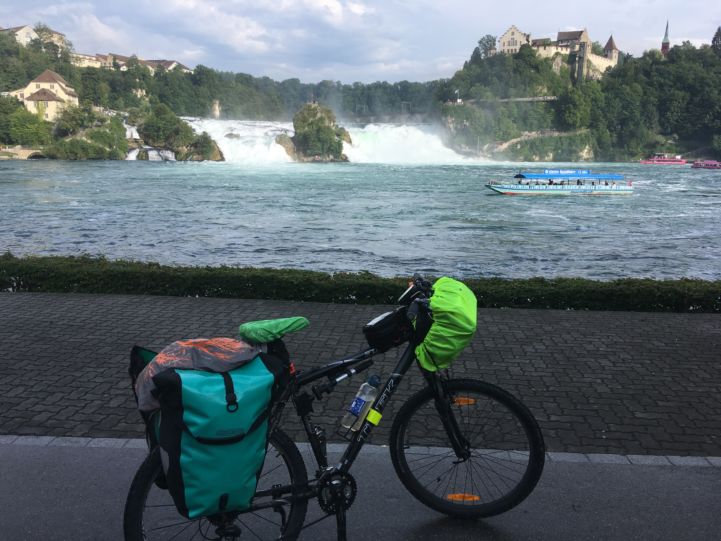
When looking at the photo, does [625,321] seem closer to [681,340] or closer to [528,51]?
[681,340]

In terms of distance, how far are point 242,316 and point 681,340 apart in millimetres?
5103

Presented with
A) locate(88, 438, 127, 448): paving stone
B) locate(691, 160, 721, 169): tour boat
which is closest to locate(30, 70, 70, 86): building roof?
locate(691, 160, 721, 169): tour boat

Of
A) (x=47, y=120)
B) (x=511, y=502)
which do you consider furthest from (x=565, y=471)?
(x=47, y=120)

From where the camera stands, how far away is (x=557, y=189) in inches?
1955

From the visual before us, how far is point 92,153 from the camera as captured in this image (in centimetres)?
8762

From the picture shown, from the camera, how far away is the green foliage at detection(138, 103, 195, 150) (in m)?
90.8

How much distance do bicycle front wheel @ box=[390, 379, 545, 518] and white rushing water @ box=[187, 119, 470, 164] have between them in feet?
294

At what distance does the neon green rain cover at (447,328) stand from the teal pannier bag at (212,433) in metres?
0.76

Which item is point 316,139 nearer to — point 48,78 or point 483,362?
point 48,78

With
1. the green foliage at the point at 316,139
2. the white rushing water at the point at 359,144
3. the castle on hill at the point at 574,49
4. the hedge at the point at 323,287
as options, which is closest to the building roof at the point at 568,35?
the castle on hill at the point at 574,49

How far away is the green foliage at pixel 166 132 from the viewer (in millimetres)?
90750

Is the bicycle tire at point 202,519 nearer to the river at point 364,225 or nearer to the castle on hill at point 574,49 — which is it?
the river at point 364,225

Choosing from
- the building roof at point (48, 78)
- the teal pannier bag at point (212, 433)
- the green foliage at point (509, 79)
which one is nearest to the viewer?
the teal pannier bag at point (212, 433)

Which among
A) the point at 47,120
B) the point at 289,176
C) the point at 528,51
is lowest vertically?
the point at 289,176
